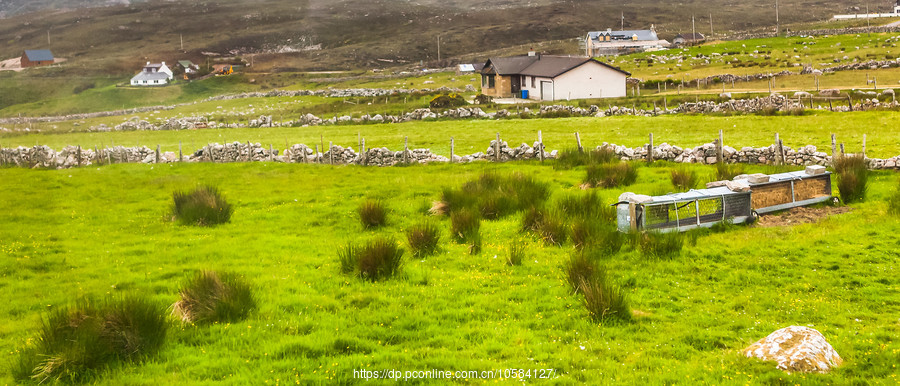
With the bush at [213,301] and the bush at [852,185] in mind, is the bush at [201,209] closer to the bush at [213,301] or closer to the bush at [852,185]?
the bush at [213,301]

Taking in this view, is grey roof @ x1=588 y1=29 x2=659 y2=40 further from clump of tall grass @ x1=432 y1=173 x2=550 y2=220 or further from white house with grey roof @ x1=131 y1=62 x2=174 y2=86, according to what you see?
clump of tall grass @ x1=432 y1=173 x2=550 y2=220

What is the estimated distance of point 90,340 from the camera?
782cm

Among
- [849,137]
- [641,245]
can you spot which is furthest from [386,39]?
[641,245]

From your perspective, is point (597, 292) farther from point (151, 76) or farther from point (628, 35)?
point (628, 35)

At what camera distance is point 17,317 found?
10000mm

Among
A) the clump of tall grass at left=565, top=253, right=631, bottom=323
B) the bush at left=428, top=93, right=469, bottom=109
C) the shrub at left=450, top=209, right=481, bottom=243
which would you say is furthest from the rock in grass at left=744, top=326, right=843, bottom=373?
the bush at left=428, top=93, right=469, bottom=109

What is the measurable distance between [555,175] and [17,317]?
1574 cm

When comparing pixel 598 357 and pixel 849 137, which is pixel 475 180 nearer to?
pixel 598 357

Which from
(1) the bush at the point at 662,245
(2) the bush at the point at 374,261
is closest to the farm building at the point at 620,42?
(1) the bush at the point at 662,245

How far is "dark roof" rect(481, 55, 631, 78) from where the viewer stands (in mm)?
57000

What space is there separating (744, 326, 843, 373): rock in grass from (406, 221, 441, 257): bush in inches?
256

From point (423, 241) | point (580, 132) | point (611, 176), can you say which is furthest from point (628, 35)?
point (423, 241)

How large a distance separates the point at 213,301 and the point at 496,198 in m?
8.37

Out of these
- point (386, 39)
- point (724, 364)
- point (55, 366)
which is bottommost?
point (724, 364)
